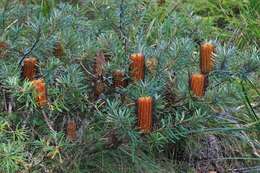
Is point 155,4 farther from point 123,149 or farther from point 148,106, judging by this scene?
point 148,106

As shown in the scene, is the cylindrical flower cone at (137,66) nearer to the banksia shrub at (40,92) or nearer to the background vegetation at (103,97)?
the background vegetation at (103,97)

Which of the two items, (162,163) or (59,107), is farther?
(162,163)

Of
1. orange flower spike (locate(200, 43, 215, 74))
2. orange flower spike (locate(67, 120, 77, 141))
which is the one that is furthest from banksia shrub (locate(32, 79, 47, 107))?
orange flower spike (locate(200, 43, 215, 74))

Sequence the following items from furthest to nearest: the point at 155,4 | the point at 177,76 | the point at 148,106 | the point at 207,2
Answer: the point at 207,2 → the point at 155,4 → the point at 177,76 → the point at 148,106

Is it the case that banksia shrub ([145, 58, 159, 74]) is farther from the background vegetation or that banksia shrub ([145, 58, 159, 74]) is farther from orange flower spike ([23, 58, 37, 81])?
orange flower spike ([23, 58, 37, 81])

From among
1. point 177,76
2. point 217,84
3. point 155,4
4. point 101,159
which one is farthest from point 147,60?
point 155,4
